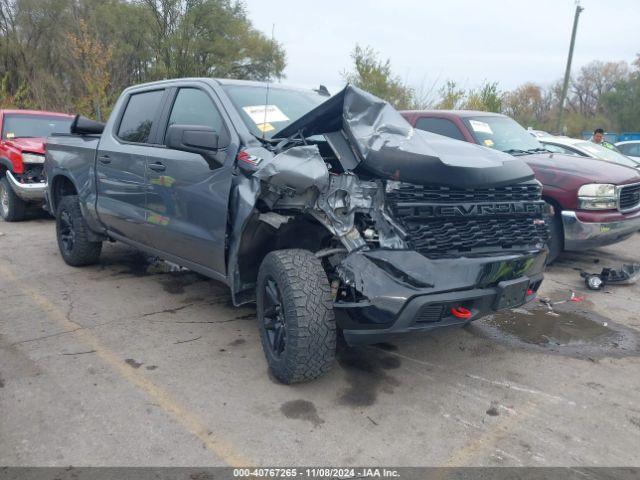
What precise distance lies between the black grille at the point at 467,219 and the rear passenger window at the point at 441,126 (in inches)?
127

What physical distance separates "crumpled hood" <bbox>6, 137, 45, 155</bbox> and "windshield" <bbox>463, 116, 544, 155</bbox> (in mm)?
6300

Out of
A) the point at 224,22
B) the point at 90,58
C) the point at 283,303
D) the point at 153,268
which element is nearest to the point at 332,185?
the point at 283,303

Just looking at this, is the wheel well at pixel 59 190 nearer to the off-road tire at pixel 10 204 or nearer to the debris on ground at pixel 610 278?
the off-road tire at pixel 10 204

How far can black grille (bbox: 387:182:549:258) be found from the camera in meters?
2.92

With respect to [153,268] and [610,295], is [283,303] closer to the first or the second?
[153,268]

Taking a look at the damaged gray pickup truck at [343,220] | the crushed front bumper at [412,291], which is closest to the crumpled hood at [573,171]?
the damaged gray pickup truck at [343,220]

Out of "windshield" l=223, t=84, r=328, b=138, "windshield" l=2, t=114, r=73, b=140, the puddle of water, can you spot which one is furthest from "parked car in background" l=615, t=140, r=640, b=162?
"windshield" l=2, t=114, r=73, b=140

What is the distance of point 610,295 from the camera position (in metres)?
5.28

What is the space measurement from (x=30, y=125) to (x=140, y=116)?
5.40 metres

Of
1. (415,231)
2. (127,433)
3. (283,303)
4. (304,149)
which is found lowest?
(127,433)

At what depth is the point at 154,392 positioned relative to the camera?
124 inches

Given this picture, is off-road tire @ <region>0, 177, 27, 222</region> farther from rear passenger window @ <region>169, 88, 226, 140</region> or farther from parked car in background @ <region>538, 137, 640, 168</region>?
parked car in background @ <region>538, 137, 640, 168</region>

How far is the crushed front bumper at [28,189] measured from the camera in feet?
26.3

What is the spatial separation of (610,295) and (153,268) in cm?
473
